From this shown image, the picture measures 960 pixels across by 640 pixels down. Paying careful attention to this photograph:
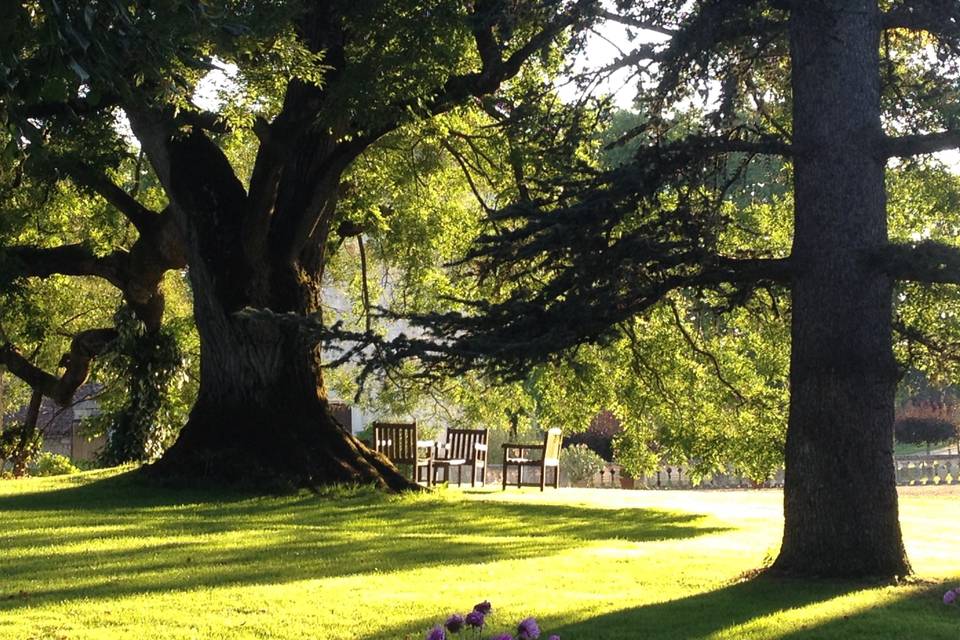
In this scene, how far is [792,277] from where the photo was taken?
31.4ft

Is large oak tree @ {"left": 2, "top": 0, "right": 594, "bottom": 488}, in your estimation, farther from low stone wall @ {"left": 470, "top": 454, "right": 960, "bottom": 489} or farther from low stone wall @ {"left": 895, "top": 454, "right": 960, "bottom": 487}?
low stone wall @ {"left": 895, "top": 454, "right": 960, "bottom": 487}

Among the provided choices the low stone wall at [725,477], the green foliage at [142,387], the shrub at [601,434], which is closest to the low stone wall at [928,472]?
the low stone wall at [725,477]

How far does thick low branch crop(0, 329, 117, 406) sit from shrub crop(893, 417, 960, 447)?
31.3 metres

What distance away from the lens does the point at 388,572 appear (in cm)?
984

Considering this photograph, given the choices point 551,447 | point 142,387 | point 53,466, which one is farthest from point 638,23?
point 53,466

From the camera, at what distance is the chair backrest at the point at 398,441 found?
64.2ft

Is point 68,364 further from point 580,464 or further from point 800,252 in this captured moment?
point 800,252

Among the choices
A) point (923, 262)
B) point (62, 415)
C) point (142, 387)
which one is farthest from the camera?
point (62, 415)

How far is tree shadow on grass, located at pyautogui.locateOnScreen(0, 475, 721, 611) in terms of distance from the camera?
9469 mm

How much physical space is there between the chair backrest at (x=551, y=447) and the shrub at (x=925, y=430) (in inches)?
1058

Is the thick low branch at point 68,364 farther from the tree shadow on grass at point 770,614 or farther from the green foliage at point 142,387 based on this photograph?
the tree shadow on grass at point 770,614

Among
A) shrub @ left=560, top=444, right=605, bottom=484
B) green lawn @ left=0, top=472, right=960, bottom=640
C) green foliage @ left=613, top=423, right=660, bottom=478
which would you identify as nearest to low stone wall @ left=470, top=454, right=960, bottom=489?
shrub @ left=560, top=444, right=605, bottom=484

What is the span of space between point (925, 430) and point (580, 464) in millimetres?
17428

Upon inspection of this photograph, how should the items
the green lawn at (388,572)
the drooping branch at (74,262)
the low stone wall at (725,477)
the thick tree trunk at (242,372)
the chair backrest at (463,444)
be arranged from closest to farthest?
the green lawn at (388,572) < the thick tree trunk at (242,372) < the drooping branch at (74,262) < the chair backrest at (463,444) < the low stone wall at (725,477)
